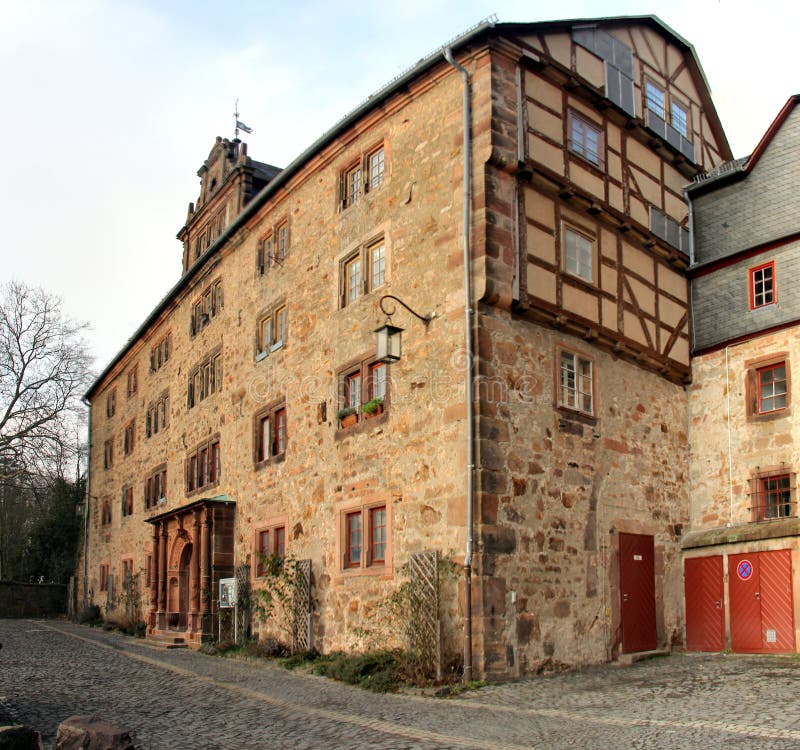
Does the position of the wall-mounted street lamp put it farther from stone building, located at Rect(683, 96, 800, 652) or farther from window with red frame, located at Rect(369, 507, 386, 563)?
stone building, located at Rect(683, 96, 800, 652)

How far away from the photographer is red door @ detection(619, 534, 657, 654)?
597 inches

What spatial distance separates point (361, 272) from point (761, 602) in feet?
27.9

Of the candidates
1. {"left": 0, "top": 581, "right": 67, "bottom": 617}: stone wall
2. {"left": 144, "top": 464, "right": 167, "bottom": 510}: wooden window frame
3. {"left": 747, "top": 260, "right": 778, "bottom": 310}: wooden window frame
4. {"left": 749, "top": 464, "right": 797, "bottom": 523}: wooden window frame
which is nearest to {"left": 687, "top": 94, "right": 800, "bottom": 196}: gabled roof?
{"left": 747, "top": 260, "right": 778, "bottom": 310}: wooden window frame

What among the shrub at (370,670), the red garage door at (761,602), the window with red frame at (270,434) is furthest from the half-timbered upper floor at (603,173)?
the window with red frame at (270,434)

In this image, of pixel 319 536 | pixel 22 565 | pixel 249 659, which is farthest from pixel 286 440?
pixel 22 565

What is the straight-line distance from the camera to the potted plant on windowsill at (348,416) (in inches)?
630

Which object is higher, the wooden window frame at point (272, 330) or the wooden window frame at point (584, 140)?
the wooden window frame at point (584, 140)

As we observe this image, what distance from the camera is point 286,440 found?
18.4 m

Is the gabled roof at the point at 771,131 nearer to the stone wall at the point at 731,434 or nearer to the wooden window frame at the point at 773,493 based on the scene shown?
the stone wall at the point at 731,434

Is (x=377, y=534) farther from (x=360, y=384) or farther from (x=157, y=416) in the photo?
(x=157, y=416)

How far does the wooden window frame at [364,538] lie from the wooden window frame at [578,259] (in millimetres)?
4672

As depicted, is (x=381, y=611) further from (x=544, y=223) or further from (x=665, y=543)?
(x=544, y=223)

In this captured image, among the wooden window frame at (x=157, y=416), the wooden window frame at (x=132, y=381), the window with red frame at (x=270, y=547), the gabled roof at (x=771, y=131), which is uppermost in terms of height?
the gabled roof at (x=771, y=131)

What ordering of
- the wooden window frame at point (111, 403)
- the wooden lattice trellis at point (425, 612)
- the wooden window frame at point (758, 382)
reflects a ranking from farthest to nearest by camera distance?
the wooden window frame at point (111, 403), the wooden window frame at point (758, 382), the wooden lattice trellis at point (425, 612)
